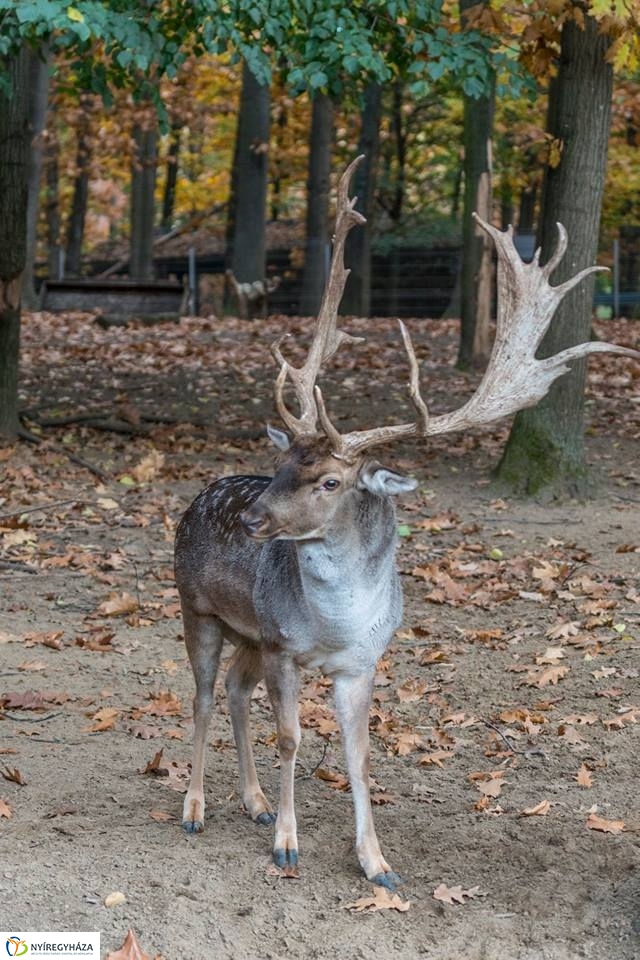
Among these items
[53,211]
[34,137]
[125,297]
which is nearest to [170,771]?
[125,297]

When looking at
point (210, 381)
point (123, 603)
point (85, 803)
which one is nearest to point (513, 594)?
point (123, 603)

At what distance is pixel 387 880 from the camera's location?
525 cm

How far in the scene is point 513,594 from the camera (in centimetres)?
901

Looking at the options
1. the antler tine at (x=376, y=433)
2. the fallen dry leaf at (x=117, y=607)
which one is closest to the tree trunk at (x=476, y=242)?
the fallen dry leaf at (x=117, y=607)

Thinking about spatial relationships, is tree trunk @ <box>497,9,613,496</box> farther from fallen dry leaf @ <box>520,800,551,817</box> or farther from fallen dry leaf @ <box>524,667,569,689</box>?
fallen dry leaf @ <box>520,800,551,817</box>

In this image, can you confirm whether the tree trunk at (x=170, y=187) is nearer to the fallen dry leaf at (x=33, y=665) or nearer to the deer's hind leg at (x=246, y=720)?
the fallen dry leaf at (x=33, y=665)

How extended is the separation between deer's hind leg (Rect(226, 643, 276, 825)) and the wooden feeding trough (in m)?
14.9

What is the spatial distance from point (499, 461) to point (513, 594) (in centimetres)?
291

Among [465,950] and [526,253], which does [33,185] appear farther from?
[465,950]

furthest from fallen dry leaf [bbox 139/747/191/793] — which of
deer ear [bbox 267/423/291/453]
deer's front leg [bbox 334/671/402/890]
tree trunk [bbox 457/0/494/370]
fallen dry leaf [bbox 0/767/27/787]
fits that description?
tree trunk [bbox 457/0/494/370]

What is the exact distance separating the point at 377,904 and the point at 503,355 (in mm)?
2350

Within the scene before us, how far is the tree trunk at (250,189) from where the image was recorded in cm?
2295

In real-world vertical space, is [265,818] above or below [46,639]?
below

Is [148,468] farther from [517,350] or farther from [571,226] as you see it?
[517,350]
